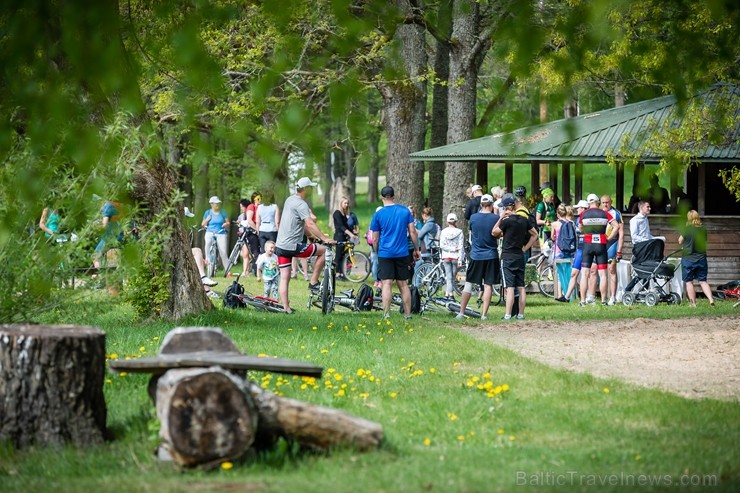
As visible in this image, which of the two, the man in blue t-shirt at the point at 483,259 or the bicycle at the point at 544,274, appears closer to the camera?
the man in blue t-shirt at the point at 483,259

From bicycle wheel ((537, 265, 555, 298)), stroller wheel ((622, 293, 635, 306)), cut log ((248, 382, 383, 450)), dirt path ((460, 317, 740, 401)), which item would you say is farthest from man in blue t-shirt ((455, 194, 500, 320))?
cut log ((248, 382, 383, 450))

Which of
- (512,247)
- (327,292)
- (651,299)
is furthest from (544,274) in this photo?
(327,292)

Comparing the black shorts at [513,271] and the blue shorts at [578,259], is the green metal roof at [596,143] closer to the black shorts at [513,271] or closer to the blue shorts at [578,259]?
the blue shorts at [578,259]

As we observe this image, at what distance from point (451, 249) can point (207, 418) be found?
1488 cm

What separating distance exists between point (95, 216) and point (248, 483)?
460 cm

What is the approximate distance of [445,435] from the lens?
805 centimetres

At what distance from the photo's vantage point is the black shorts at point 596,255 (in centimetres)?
2027

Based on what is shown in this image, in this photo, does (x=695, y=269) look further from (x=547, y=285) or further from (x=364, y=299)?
(x=364, y=299)

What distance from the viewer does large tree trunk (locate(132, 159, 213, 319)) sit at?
14.8 m

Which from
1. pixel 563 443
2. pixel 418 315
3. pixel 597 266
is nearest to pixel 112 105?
pixel 418 315

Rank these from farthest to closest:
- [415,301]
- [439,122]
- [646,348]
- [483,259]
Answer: [439,122]
[415,301]
[483,259]
[646,348]

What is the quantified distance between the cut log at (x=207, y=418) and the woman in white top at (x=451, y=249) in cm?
1451

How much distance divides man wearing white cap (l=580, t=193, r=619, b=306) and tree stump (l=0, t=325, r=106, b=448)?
A: 13.4 m

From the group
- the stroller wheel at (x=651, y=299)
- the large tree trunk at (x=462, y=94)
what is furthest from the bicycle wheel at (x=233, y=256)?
the stroller wheel at (x=651, y=299)
